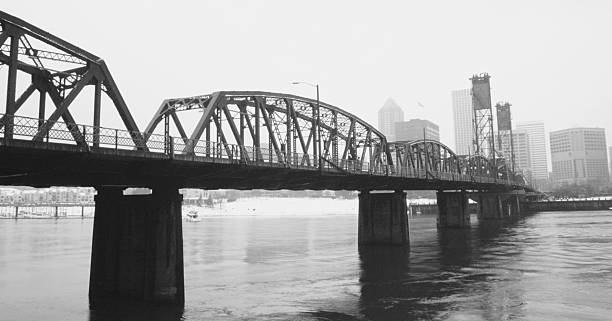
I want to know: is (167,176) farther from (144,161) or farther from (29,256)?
(29,256)

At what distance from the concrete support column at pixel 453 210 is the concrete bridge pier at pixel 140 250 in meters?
89.5

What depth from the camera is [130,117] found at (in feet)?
107

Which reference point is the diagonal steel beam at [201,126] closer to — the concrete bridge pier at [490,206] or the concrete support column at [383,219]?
the concrete support column at [383,219]

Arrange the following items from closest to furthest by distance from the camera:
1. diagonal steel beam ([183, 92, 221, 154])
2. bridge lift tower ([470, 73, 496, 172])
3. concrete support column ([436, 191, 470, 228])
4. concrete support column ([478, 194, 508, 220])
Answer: diagonal steel beam ([183, 92, 221, 154]) → concrete support column ([436, 191, 470, 228]) → concrete support column ([478, 194, 508, 220]) → bridge lift tower ([470, 73, 496, 172])

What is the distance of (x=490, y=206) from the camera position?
6339 inches

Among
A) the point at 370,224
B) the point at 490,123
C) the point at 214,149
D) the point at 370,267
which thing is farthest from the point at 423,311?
the point at 490,123

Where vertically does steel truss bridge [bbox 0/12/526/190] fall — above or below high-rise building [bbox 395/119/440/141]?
below

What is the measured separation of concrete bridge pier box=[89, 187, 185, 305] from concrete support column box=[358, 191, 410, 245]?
44177 millimetres

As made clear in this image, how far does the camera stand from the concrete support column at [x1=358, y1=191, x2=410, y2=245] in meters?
74.4

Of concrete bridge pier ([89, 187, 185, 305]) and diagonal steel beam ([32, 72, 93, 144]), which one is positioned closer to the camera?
diagonal steel beam ([32, 72, 93, 144])

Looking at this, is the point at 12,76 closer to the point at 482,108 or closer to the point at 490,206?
the point at 490,206

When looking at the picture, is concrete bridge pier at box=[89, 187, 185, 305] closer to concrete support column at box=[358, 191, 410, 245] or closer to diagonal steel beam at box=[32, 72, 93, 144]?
diagonal steel beam at box=[32, 72, 93, 144]

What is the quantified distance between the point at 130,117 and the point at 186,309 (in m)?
13.0

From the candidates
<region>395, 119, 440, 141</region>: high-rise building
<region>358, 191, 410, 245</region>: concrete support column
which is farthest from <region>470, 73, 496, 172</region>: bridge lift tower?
<region>358, 191, 410, 245</region>: concrete support column
